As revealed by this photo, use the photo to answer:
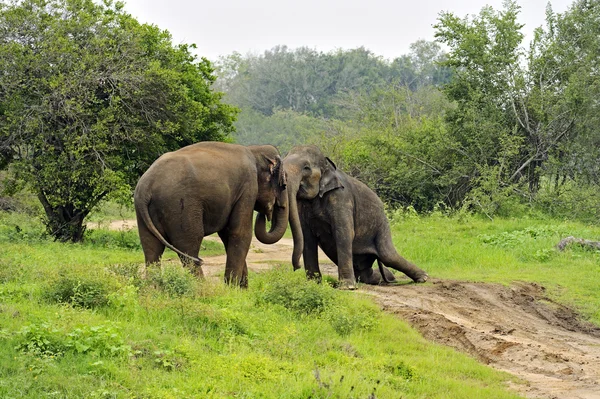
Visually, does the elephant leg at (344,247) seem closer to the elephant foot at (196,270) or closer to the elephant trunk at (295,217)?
the elephant trunk at (295,217)

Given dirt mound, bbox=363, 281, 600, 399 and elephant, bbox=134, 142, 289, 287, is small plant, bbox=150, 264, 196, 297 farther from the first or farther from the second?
dirt mound, bbox=363, 281, 600, 399

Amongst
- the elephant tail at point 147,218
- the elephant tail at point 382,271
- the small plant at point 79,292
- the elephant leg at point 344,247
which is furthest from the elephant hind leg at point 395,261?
the small plant at point 79,292

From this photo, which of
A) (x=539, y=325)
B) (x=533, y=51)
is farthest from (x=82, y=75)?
(x=533, y=51)

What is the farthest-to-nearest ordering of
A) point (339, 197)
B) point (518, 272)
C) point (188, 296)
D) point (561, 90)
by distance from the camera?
1. point (561, 90)
2. point (518, 272)
3. point (339, 197)
4. point (188, 296)

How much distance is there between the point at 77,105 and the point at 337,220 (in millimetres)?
7640

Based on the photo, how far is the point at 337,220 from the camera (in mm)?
13242

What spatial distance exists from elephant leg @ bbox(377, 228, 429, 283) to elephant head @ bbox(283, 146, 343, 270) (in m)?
1.60

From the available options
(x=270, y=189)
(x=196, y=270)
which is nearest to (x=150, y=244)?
(x=196, y=270)

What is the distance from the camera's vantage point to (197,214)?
413 inches

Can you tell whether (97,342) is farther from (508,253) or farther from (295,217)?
(508,253)

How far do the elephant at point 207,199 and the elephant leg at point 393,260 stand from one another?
2926 mm

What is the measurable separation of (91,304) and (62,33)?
12082 millimetres

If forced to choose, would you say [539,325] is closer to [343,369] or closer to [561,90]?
[343,369]

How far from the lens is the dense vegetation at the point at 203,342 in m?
6.41
